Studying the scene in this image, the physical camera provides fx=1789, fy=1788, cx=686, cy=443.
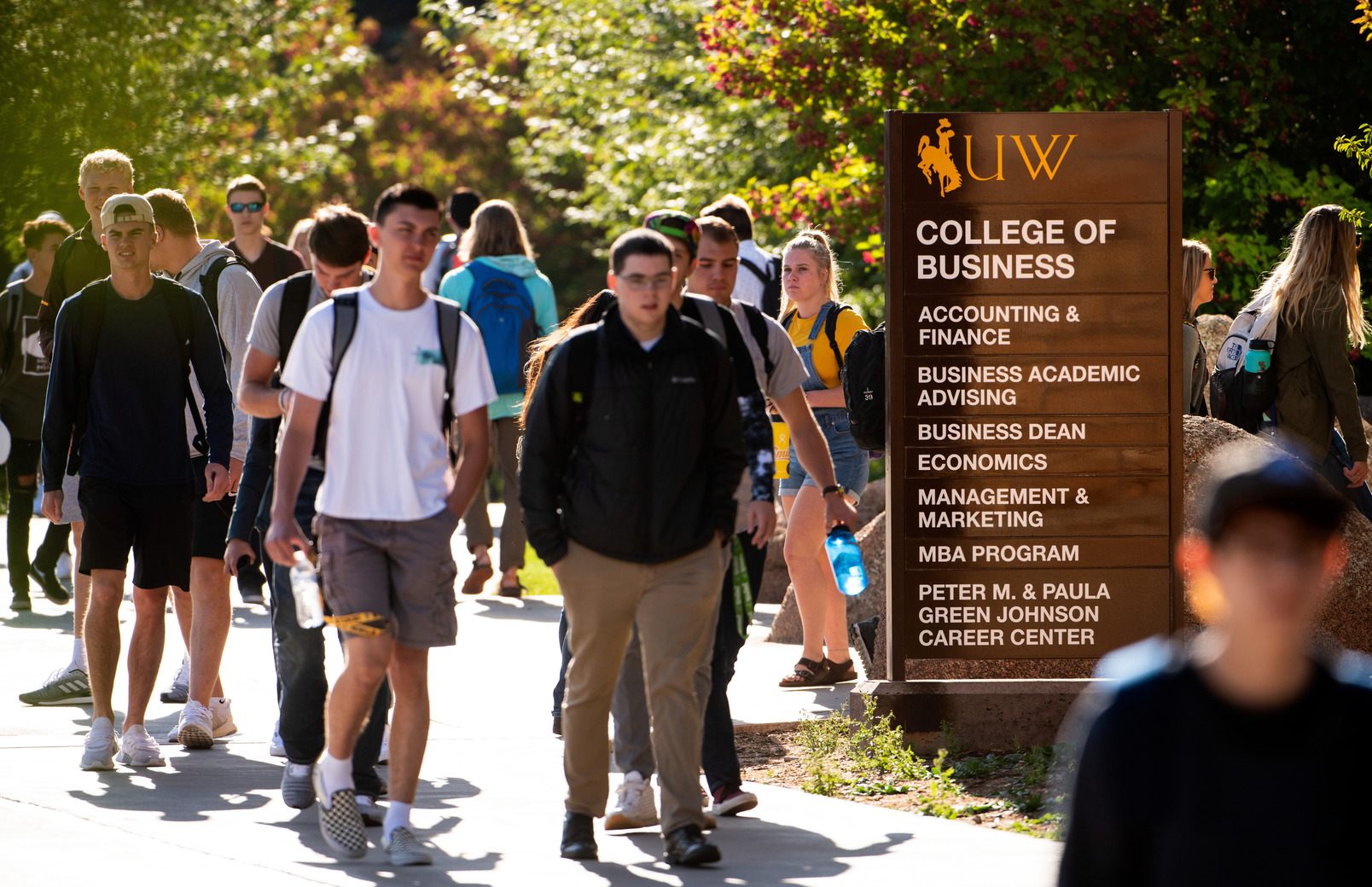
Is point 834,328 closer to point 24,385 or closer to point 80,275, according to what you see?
point 80,275

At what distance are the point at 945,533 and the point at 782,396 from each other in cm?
134

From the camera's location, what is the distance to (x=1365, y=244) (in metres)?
12.6

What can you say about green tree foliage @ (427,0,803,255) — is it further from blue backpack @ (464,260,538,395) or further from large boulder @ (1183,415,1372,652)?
large boulder @ (1183,415,1372,652)

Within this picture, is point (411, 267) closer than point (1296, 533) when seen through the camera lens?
No

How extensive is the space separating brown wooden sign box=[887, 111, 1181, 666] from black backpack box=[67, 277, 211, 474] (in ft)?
8.71

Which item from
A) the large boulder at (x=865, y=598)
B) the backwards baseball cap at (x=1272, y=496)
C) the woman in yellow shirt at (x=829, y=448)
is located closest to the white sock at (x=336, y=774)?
the woman in yellow shirt at (x=829, y=448)

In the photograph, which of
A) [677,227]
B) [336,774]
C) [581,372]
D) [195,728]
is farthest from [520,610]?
[581,372]

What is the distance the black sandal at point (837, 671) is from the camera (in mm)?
8266

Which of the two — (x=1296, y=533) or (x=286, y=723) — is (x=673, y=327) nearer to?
(x=286, y=723)

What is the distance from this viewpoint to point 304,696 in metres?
5.87

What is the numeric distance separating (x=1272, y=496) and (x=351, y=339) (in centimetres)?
348

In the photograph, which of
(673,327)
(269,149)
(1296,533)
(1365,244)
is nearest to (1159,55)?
(1365,244)

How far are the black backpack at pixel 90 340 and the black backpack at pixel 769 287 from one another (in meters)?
3.38

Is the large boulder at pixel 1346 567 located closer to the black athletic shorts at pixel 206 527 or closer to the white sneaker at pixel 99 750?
the black athletic shorts at pixel 206 527
